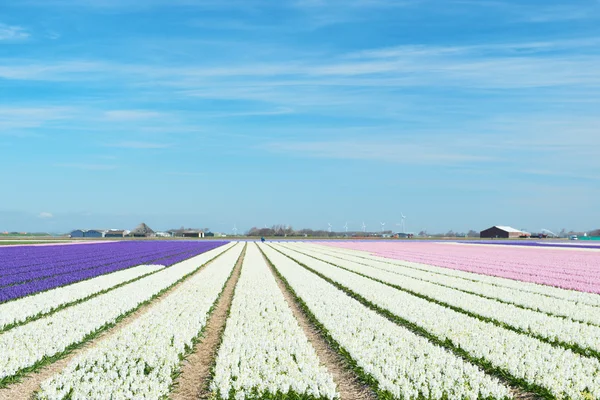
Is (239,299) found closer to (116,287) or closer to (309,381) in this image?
(116,287)

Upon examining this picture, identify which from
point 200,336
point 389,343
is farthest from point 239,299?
point 389,343

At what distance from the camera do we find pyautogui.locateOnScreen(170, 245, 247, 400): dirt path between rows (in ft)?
31.2

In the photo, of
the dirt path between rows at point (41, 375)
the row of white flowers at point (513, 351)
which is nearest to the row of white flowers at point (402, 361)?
the row of white flowers at point (513, 351)

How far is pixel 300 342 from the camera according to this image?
12.2 metres

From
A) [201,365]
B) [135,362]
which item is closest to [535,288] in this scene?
[201,365]

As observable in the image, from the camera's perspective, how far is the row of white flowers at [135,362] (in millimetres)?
8859

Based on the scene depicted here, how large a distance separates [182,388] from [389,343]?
4.83 meters

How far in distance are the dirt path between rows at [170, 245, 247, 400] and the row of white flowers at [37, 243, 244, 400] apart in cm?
22

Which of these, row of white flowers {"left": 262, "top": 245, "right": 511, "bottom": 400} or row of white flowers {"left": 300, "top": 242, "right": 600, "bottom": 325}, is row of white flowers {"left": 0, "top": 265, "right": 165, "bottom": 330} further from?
row of white flowers {"left": 300, "top": 242, "right": 600, "bottom": 325}

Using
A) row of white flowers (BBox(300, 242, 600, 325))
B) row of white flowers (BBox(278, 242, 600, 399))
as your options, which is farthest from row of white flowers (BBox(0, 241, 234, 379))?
row of white flowers (BBox(300, 242, 600, 325))

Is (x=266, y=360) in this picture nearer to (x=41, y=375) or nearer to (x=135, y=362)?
(x=135, y=362)

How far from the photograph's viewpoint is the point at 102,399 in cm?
845

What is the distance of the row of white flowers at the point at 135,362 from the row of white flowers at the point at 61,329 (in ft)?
2.81

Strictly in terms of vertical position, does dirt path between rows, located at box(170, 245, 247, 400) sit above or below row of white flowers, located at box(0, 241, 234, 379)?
below
